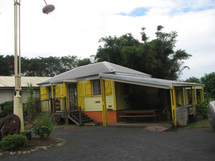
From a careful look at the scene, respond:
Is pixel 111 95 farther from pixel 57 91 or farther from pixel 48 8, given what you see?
pixel 48 8

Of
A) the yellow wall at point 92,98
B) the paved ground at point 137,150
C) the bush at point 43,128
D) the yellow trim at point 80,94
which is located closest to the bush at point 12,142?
the paved ground at point 137,150

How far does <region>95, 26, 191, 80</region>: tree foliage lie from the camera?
18453 mm

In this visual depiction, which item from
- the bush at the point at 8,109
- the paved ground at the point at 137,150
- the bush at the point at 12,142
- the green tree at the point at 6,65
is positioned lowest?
the paved ground at the point at 137,150

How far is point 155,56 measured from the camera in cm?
1955

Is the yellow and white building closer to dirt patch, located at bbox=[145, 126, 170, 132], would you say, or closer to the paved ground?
dirt patch, located at bbox=[145, 126, 170, 132]

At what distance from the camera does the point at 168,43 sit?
19.8 m

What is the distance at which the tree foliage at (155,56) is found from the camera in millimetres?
18453

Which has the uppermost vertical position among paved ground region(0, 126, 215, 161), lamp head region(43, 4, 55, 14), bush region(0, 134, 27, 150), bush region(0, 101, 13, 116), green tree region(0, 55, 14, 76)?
green tree region(0, 55, 14, 76)

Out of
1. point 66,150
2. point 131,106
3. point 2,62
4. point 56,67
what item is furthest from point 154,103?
point 56,67

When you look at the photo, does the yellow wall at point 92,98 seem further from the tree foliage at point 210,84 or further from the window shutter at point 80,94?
the tree foliage at point 210,84

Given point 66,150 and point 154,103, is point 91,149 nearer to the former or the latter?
point 66,150

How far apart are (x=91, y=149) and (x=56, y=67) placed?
36677 millimetres

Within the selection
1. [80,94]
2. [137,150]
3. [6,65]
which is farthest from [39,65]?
[137,150]

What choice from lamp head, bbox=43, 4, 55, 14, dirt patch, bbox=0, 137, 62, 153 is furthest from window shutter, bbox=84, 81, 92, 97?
lamp head, bbox=43, 4, 55, 14
